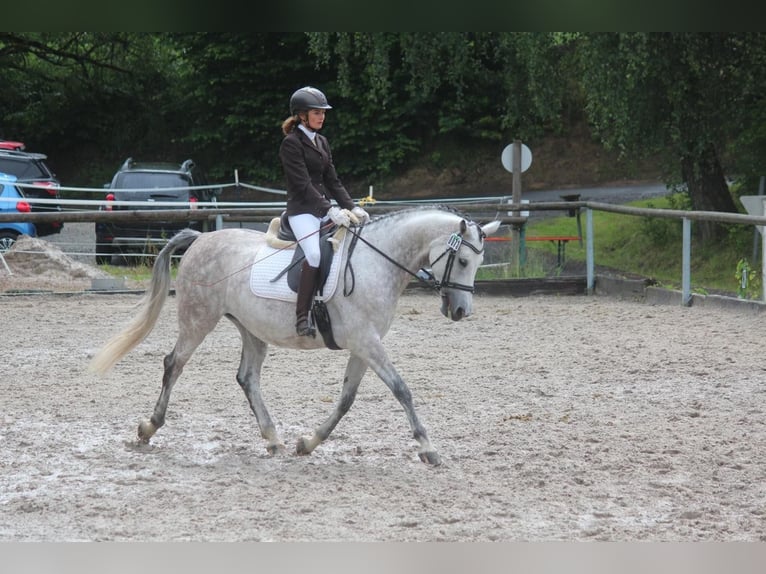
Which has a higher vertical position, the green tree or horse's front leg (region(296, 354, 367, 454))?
the green tree

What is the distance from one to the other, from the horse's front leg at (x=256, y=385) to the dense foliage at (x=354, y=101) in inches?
386

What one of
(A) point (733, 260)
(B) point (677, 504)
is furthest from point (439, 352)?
(A) point (733, 260)

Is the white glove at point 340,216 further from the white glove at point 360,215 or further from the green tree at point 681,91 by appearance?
the green tree at point 681,91

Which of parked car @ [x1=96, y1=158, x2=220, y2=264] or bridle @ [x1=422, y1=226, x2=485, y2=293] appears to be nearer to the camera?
bridle @ [x1=422, y1=226, x2=485, y2=293]

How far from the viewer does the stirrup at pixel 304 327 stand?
5.70m

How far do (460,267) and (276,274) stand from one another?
44.4 inches

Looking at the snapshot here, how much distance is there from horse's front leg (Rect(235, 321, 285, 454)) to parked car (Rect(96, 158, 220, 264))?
30.5 ft

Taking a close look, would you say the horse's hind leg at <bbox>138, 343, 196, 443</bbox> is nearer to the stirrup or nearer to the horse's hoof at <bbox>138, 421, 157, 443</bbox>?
the horse's hoof at <bbox>138, 421, 157, 443</bbox>

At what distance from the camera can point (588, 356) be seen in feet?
30.3

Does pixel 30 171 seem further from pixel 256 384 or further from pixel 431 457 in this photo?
pixel 431 457

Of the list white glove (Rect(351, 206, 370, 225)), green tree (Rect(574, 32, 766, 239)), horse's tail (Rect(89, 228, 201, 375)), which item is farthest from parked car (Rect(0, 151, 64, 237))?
white glove (Rect(351, 206, 370, 225))

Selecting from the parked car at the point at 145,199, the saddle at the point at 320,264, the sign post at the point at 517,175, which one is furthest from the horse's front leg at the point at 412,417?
the parked car at the point at 145,199

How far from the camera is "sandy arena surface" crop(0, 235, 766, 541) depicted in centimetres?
450

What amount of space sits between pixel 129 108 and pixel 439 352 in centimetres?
2337
